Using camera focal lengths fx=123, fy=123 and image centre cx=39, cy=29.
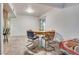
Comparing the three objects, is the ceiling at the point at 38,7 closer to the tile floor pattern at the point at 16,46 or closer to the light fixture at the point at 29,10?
the light fixture at the point at 29,10

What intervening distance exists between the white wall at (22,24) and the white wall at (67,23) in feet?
0.84

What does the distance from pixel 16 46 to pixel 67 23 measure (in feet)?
3.46

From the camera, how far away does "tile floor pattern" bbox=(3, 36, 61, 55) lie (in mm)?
2283

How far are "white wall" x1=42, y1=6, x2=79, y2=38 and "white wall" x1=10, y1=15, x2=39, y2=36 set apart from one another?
255 millimetres

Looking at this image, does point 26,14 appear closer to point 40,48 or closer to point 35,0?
point 35,0

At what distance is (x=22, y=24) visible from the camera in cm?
234

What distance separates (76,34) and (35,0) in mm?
1006

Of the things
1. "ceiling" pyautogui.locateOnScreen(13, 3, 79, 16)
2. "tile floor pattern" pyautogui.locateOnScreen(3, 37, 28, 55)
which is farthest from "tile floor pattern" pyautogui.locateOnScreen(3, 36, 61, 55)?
"ceiling" pyautogui.locateOnScreen(13, 3, 79, 16)

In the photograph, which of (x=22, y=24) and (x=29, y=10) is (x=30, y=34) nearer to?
(x=22, y=24)

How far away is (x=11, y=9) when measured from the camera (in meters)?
2.31

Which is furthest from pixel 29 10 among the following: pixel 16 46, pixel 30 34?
pixel 16 46

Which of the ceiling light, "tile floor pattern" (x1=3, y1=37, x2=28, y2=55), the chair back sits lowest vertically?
"tile floor pattern" (x1=3, y1=37, x2=28, y2=55)

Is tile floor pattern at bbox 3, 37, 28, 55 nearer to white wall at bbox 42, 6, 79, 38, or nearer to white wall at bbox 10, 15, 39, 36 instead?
white wall at bbox 10, 15, 39, 36
